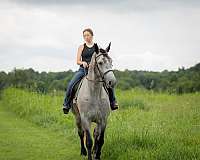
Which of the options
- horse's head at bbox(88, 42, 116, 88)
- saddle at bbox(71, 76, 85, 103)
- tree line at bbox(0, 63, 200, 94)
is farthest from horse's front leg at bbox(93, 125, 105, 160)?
tree line at bbox(0, 63, 200, 94)

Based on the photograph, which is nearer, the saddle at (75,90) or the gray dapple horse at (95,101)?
the gray dapple horse at (95,101)

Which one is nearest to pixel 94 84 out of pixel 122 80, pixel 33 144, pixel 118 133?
pixel 118 133

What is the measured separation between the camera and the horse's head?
735 cm

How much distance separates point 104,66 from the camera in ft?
25.0

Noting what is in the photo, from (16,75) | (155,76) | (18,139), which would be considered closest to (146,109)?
(18,139)

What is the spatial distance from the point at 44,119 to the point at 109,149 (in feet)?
22.6

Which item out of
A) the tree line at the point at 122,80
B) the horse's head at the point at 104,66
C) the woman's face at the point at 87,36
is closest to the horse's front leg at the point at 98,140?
the horse's head at the point at 104,66

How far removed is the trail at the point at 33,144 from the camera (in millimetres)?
9652

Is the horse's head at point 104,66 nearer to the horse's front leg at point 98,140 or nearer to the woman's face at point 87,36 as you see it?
the woman's face at point 87,36

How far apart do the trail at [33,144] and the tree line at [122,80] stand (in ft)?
44.9

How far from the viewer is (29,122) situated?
16.3 m

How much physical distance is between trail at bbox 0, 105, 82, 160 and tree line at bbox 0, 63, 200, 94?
1368 cm

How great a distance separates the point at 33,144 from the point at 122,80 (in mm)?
39364

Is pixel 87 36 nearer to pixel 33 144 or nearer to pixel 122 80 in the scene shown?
pixel 33 144
